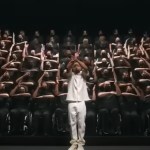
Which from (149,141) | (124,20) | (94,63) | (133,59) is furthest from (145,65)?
(124,20)

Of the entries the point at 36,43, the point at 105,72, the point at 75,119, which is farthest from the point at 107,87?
the point at 36,43

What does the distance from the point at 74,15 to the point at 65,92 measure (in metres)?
2.81

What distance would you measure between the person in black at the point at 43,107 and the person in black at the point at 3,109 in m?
0.41

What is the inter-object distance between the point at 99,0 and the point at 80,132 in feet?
14.1

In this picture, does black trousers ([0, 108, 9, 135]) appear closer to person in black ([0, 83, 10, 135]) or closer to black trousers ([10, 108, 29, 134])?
person in black ([0, 83, 10, 135])

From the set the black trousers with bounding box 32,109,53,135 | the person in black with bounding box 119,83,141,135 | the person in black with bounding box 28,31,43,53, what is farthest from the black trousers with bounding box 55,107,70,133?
the person in black with bounding box 28,31,43,53

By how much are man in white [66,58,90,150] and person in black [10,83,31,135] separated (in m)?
1.30

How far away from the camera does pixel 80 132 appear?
6.18 metres

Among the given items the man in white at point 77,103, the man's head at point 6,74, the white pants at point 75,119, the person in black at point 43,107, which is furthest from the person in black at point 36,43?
the white pants at point 75,119

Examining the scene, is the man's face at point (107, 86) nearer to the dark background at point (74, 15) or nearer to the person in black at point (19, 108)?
the person in black at point (19, 108)

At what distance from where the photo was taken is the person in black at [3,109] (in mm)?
7340

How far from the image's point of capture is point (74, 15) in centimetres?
1000

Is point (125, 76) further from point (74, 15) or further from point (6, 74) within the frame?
point (74, 15)

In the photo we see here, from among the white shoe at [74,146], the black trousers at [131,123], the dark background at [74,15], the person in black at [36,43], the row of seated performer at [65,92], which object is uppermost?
the dark background at [74,15]
